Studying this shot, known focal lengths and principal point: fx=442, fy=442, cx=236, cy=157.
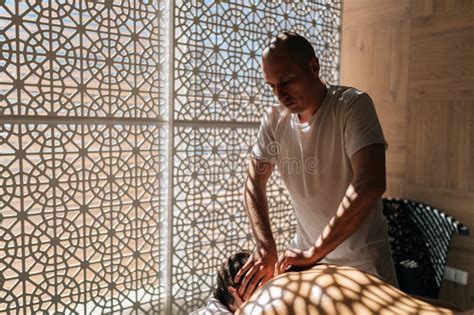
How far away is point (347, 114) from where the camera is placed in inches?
61.6

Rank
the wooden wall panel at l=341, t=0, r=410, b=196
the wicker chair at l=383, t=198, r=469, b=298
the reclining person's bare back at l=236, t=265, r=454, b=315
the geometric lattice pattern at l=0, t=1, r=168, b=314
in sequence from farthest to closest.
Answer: the wooden wall panel at l=341, t=0, r=410, b=196 → the wicker chair at l=383, t=198, r=469, b=298 → the geometric lattice pattern at l=0, t=1, r=168, b=314 → the reclining person's bare back at l=236, t=265, r=454, b=315

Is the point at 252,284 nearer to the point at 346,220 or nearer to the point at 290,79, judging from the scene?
the point at 346,220

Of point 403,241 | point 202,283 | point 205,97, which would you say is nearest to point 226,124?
point 205,97

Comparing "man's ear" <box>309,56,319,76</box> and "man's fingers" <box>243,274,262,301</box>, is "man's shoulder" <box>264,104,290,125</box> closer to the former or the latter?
"man's ear" <box>309,56,319,76</box>

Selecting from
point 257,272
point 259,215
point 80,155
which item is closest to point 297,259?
point 257,272

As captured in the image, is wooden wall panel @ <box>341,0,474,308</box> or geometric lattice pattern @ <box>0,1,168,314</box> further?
wooden wall panel @ <box>341,0,474,308</box>

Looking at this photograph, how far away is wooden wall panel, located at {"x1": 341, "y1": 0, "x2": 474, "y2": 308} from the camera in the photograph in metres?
2.68

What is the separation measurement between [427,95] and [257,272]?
6.23ft

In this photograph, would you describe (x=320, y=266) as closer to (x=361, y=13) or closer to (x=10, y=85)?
(x=10, y=85)

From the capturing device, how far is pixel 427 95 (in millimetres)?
2850

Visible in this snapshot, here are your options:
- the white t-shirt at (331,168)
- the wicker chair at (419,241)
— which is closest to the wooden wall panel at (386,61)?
the wicker chair at (419,241)

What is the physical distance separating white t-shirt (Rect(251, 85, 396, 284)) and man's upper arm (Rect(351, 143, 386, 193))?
49 mm

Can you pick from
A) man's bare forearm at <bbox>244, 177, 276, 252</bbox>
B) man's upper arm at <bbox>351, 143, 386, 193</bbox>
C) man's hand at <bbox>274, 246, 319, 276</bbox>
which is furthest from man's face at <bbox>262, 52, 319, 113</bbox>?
man's hand at <bbox>274, 246, 319, 276</bbox>

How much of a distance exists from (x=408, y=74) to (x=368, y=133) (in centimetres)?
170
